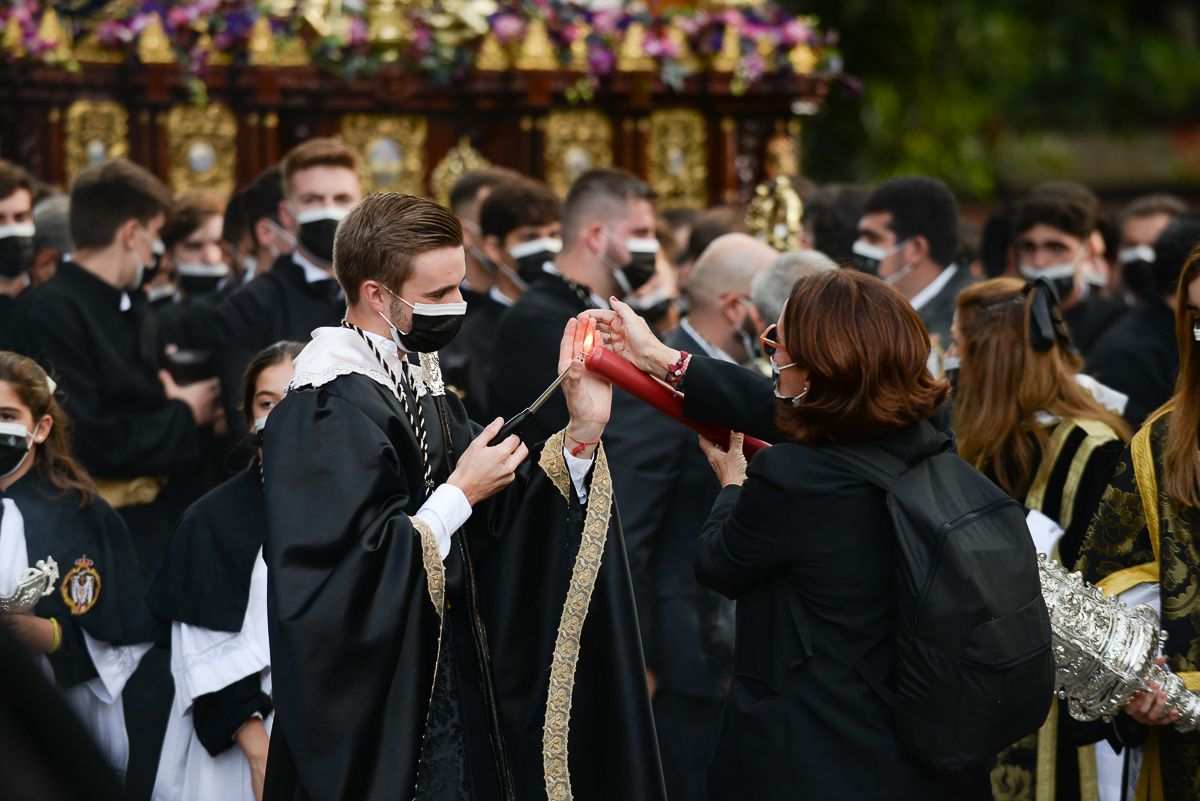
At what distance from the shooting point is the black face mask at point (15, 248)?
21.0ft

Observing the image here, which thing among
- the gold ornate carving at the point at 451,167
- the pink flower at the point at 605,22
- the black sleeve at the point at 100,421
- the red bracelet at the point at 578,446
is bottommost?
the gold ornate carving at the point at 451,167

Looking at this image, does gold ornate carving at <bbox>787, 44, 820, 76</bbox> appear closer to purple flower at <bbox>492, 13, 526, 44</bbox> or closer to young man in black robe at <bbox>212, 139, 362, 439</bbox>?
purple flower at <bbox>492, 13, 526, 44</bbox>

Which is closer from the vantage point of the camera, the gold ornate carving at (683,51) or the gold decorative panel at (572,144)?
the gold ornate carving at (683,51)

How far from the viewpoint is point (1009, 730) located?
351 centimetres

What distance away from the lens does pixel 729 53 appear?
1015 centimetres

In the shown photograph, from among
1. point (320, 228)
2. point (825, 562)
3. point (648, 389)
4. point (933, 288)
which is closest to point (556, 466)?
point (648, 389)

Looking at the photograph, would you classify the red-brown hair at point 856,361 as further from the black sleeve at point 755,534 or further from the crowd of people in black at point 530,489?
the black sleeve at point 755,534

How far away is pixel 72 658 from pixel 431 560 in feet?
4.93

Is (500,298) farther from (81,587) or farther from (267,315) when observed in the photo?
(81,587)

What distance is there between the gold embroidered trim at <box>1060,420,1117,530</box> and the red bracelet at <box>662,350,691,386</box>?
4.42ft

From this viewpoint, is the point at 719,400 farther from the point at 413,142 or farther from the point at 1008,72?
the point at 1008,72

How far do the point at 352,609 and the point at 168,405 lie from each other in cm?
296

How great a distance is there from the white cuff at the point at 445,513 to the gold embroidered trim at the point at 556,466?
37cm

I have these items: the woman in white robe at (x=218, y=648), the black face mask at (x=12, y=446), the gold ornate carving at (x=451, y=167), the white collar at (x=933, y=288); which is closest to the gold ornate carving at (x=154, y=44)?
the gold ornate carving at (x=451, y=167)
